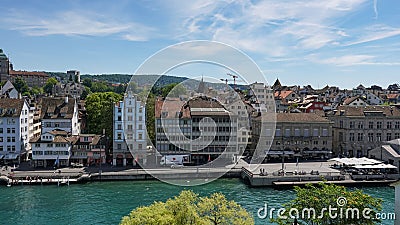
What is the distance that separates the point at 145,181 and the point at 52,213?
12.3 meters

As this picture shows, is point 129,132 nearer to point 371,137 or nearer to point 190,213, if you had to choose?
point 190,213

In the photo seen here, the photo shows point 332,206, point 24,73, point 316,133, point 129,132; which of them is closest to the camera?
point 332,206

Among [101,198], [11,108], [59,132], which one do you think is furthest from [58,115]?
[101,198]

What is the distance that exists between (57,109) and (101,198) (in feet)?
68.7

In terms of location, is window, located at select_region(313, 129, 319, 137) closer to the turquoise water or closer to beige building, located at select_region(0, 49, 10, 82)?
the turquoise water

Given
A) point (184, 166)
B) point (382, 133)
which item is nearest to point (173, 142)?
point (184, 166)

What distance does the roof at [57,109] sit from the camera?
165 feet

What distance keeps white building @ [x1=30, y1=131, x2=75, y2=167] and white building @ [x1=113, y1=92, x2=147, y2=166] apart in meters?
4.98

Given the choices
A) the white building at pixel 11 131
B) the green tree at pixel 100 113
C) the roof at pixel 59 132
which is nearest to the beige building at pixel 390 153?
the green tree at pixel 100 113

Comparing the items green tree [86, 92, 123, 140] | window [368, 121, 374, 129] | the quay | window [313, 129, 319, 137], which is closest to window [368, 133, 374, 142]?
window [368, 121, 374, 129]

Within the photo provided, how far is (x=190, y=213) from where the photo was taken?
16922 mm

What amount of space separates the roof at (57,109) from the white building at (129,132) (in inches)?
326

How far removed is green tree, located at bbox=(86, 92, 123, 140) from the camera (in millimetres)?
49756

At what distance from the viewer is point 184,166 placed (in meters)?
44.2
